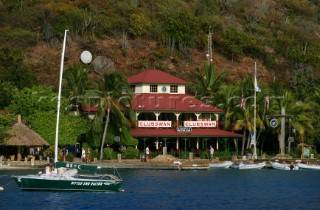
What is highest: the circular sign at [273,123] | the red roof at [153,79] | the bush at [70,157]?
the red roof at [153,79]

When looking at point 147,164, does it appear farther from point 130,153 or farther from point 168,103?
point 168,103

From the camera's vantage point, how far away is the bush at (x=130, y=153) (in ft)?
327

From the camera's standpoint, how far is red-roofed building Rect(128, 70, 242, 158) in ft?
341

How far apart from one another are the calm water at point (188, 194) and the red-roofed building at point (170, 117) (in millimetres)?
13201

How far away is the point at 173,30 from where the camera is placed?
15538 centimetres

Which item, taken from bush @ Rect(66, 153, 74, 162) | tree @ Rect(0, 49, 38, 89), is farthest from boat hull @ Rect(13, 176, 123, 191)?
tree @ Rect(0, 49, 38, 89)

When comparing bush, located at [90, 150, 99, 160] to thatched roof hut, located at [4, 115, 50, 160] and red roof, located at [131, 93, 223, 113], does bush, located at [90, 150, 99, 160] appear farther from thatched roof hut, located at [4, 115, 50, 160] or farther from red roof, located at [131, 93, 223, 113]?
red roof, located at [131, 93, 223, 113]

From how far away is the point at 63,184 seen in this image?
217 ft

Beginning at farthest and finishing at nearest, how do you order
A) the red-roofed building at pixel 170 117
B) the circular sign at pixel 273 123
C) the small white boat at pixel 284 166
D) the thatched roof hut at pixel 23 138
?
1. the circular sign at pixel 273 123
2. the red-roofed building at pixel 170 117
3. the small white boat at pixel 284 166
4. the thatched roof hut at pixel 23 138

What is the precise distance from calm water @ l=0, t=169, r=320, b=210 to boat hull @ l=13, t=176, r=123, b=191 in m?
0.51

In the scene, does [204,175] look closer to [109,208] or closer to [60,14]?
[109,208]

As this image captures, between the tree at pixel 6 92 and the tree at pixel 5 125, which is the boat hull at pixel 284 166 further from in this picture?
the tree at pixel 6 92

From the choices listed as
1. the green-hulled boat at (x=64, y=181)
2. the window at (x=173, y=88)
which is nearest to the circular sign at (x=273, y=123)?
the window at (x=173, y=88)

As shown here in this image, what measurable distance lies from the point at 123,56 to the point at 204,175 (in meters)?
68.7
